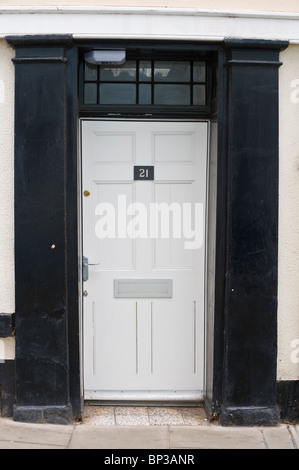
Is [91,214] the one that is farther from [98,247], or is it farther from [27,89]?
[27,89]

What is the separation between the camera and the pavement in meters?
4.66

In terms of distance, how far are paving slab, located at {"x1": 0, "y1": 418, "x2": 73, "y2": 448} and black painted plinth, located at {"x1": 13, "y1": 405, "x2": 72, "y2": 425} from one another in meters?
0.04

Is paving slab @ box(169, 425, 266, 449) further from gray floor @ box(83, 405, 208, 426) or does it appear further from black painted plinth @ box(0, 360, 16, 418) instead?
black painted plinth @ box(0, 360, 16, 418)

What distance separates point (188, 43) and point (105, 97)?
88 cm

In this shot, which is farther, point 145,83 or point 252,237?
point 145,83

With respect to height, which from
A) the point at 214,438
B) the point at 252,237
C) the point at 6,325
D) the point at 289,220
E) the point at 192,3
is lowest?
the point at 214,438

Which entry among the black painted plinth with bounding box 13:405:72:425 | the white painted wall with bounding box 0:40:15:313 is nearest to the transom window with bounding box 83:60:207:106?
the white painted wall with bounding box 0:40:15:313

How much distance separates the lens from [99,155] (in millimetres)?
5246

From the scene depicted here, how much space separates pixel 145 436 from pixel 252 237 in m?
1.89

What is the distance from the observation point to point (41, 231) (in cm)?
492

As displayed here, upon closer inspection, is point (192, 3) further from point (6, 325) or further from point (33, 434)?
point (33, 434)

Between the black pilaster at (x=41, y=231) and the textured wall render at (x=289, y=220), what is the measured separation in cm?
186

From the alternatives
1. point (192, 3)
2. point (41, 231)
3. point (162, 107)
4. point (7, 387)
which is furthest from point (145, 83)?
point (7, 387)
